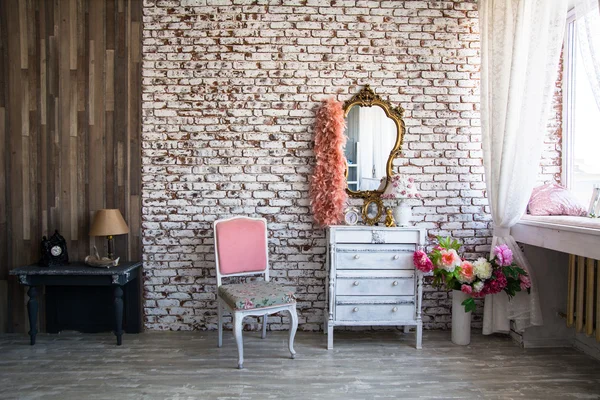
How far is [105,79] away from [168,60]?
0.62 m

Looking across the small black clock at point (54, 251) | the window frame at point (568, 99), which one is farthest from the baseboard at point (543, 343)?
the small black clock at point (54, 251)

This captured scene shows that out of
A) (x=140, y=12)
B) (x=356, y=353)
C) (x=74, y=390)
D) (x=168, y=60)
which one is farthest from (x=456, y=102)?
(x=74, y=390)

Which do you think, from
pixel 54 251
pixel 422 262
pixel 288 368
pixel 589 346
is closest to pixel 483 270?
pixel 422 262

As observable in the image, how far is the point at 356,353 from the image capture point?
3.49m

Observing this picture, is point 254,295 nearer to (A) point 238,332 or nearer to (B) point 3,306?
(A) point 238,332

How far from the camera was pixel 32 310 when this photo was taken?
143 inches

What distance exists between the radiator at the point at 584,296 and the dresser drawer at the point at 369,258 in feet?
4.14

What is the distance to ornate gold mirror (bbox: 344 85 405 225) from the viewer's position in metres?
4.00

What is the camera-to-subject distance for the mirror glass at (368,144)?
158 inches

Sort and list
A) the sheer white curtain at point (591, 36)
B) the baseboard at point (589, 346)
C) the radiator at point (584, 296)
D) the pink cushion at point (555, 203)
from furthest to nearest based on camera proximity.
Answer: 1. the pink cushion at point (555, 203)
2. the baseboard at point (589, 346)
3. the radiator at point (584, 296)
4. the sheer white curtain at point (591, 36)

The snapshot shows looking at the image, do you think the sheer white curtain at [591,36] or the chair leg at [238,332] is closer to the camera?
the sheer white curtain at [591,36]

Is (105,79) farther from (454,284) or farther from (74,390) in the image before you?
(454,284)

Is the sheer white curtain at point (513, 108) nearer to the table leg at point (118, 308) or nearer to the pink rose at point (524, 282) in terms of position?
the pink rose at point (524, 282)

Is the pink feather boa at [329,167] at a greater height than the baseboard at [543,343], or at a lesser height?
greater
